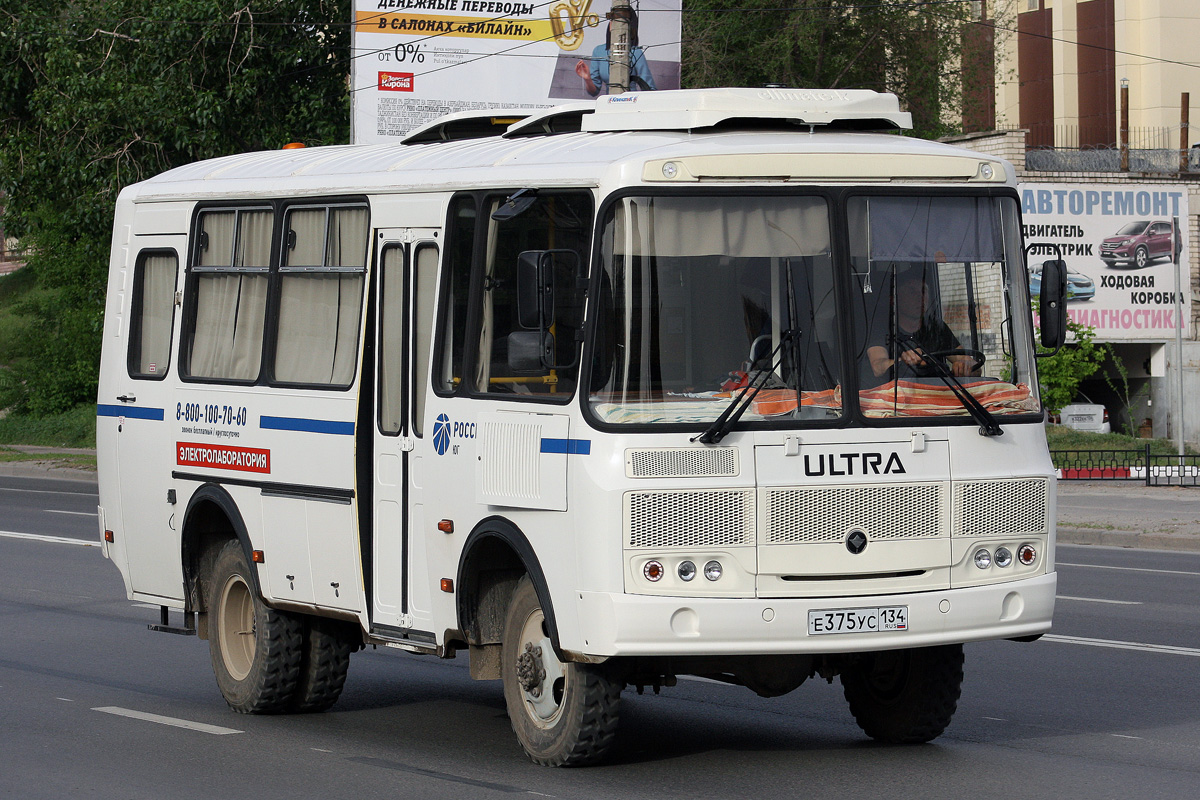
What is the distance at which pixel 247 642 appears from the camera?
399 inches

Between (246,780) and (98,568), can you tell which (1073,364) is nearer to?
(98,568)

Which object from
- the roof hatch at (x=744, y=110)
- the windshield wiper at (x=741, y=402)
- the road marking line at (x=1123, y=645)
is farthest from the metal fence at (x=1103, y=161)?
the windshield wiper at (x=741, y=402)

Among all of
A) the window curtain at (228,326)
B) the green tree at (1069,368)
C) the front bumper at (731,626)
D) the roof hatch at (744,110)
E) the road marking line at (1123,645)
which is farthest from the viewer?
the green tree at (1069,368)

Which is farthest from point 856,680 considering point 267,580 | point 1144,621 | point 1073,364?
point 1073,364

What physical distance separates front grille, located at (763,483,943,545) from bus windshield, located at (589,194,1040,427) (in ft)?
1.05

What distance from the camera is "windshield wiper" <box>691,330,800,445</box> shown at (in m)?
7.30

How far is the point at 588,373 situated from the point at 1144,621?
696 centimetres

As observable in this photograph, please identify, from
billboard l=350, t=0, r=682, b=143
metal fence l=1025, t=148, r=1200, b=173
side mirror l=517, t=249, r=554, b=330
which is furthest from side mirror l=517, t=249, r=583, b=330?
metal fence l=1025, t=148, r=1200, b=173

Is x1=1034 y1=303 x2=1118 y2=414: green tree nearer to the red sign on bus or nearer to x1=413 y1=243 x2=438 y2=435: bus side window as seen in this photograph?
the red sign on bus

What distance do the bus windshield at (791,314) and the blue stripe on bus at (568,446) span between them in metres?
0.15

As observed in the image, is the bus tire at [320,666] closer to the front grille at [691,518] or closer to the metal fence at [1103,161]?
the front grille at [691,518]

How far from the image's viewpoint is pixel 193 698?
10398 millimetres

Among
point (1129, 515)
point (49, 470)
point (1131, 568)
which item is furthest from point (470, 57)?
point (1131, 568)

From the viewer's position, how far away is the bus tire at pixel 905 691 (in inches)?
326
